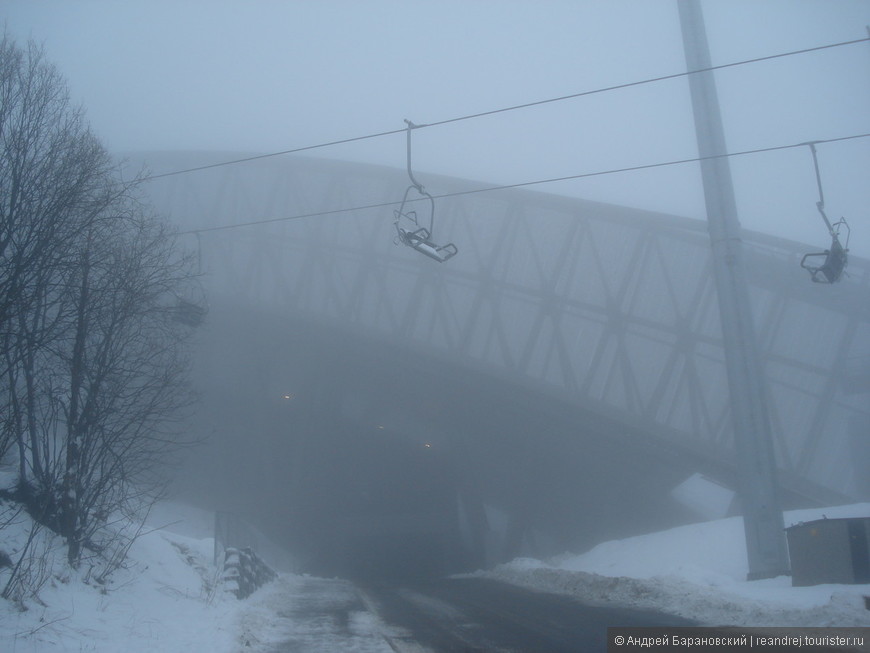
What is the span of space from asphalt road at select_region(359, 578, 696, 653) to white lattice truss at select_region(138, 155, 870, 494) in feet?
63.7

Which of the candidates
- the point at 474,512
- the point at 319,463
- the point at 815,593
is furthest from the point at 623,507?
the point at 815,593

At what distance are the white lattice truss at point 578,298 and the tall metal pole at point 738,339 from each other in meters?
12.6

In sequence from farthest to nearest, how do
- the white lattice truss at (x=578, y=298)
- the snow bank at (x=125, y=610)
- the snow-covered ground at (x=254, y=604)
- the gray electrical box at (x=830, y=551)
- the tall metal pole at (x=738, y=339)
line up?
the white lattice truss at (x=578, y=298) < the tall metal pole at (x=738, y=339) < the gray electrical box at (x=830, y=551) < the snow-covered ground at (x=254, y=604) < the snow bank at (x=125, y=610)

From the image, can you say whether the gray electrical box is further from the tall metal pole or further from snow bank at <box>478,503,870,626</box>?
the tall metal pole

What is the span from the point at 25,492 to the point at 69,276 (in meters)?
3.90

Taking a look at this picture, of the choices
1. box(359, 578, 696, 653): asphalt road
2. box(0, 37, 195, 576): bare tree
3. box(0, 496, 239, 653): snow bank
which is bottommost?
box(359, 578, 696, 653): asphalt road

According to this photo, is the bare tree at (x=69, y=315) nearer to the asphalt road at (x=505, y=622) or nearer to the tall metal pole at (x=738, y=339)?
the asphalt road at (x=505, y=622)

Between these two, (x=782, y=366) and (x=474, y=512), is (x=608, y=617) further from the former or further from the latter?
(x=474, y=512)

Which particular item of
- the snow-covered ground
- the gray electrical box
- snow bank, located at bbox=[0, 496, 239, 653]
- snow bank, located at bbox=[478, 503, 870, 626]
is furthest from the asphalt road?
the gray electrical box

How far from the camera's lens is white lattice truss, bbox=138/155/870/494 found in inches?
1277

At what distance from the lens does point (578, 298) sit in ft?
119

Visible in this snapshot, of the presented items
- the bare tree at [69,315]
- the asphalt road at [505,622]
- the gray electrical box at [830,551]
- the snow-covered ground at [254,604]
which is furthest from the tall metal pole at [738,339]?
the bare tree at [69,315]

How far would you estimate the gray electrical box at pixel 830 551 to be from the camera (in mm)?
12461

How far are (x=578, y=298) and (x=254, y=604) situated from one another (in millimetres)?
24398
